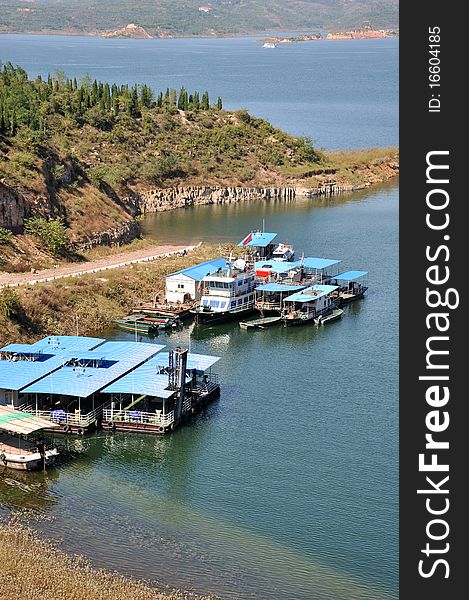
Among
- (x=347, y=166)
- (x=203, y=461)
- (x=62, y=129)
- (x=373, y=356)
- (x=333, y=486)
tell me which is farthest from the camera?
(x=347, y=166)

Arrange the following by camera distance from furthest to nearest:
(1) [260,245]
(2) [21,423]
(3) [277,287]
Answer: (1) [260,245]
(3) [277,287]
(2) [21,423]

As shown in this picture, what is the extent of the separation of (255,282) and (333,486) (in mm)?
27319

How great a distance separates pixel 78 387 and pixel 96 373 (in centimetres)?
213

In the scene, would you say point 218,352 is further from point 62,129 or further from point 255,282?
point 62,129

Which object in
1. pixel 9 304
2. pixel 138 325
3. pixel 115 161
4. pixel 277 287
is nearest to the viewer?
pixel 9 304

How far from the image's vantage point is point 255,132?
11725 cm

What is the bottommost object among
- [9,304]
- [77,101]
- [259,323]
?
[259,323]

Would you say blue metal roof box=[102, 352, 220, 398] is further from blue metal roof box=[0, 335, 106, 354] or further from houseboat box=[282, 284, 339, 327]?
houseboat box=[282, 284, 339, 327]

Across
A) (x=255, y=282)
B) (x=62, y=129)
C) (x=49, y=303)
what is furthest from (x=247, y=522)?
(x=62, y=129)

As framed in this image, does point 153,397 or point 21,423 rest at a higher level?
point 21,423

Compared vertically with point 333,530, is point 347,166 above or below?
above

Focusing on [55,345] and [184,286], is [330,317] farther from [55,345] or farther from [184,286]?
[55,345]

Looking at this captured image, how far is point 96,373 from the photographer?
4462 cm

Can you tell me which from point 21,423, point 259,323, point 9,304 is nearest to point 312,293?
point 259,323
